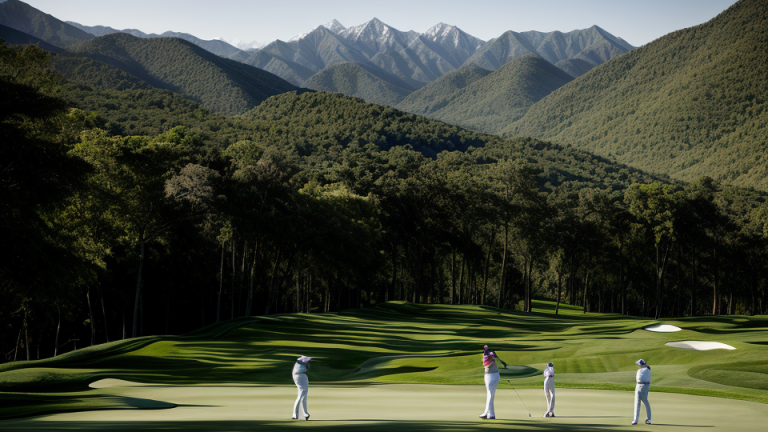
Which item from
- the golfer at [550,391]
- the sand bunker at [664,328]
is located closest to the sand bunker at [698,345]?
the sand bunker at [664,328]

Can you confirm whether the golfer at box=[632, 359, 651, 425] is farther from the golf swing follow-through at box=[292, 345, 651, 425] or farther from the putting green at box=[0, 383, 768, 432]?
the putting green at box=[0, 383, 768, 432]

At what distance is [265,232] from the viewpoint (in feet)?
163

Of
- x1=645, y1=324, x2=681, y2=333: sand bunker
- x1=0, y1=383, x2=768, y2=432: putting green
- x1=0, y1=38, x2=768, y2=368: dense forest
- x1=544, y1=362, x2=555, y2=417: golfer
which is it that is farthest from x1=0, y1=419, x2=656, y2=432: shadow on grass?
x1=645, y1=324, x2=681, y2=333: sand bunker

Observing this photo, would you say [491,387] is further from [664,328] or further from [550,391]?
[664,328]

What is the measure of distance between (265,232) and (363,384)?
95.7 feet

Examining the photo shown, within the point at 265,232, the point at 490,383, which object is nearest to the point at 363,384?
the point at 490,383

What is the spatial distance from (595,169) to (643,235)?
124960 millimetres

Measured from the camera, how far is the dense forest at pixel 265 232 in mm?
26703

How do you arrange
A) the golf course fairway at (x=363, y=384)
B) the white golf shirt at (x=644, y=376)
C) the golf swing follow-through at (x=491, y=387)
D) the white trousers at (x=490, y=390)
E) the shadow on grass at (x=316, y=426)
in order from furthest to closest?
the white golf shirt at (x=644, y=376), the white trousers at (x=490, y=390), the golf swing follow-through at (x=491, y=387), the golf course fairway at (x=363, y=384), the shadow on grass at (x=316, y=426)

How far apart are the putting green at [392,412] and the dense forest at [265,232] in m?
11.6

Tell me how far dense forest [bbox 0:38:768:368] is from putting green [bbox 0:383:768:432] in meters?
11.6

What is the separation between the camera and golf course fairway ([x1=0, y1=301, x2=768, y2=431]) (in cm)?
1309

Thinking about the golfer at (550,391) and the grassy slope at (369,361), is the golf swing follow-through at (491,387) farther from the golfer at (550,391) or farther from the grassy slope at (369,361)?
the grassy slope at (369,361)

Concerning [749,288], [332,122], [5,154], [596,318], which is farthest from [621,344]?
[332,122]
